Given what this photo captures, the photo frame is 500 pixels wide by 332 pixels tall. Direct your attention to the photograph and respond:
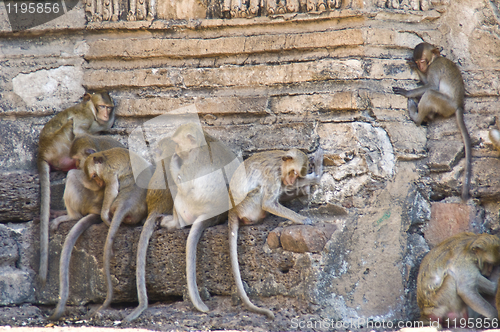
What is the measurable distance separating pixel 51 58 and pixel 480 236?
3.51 meters

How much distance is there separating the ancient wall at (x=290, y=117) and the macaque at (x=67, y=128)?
0.40ft

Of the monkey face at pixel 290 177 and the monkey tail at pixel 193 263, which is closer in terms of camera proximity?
the monkey tail at pixel 193 263

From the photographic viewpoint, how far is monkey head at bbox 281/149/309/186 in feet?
11.6

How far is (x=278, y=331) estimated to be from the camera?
320 cm

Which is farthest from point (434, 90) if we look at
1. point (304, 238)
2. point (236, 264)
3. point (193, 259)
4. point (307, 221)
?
point (193, 259)

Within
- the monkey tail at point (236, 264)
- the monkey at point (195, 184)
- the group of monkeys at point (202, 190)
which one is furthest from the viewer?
the monkey at point (195, 184)

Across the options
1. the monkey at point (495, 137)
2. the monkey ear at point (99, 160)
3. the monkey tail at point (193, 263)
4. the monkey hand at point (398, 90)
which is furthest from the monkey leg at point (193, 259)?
the monkey at point (495, 137)

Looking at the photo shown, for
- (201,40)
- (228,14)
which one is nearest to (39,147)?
(201,40)

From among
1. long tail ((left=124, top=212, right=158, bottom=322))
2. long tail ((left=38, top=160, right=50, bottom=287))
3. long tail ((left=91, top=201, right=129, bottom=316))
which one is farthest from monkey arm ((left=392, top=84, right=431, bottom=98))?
long tail ((left=38, top=160, right=50, bottom=287))

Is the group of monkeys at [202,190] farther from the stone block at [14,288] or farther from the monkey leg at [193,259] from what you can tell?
the stone block at [14,288]

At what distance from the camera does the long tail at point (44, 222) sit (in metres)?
4.00

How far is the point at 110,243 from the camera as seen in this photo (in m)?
3.70

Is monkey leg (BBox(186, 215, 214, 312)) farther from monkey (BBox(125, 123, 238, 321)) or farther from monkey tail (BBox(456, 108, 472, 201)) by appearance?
monkey tail (BBox(456, 108, 472, 201))

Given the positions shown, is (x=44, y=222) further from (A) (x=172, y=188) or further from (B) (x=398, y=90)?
(B) (x=398, y=90)
